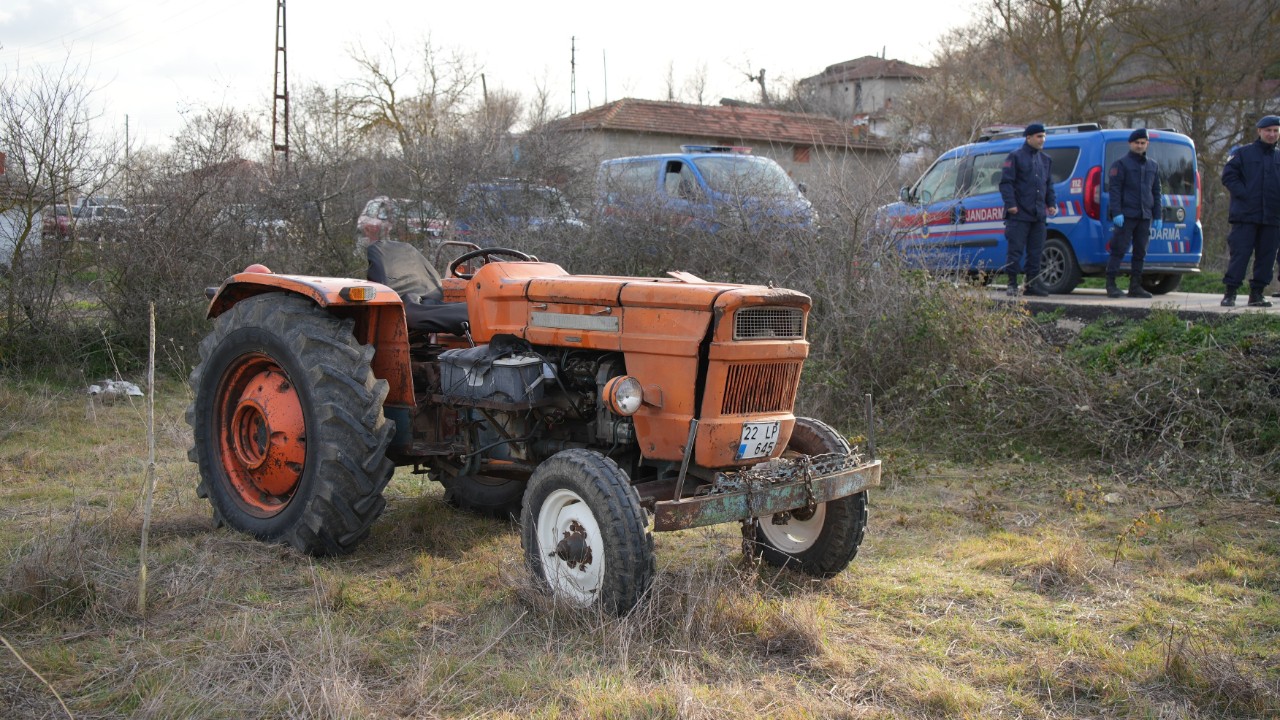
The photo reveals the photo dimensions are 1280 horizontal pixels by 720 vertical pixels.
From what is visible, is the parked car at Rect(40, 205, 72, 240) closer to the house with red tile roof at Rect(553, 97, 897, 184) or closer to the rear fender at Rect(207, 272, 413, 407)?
the rear fender at Rect(207, 272, 413, 407)

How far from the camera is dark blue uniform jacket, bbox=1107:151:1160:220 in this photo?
10094 millimetres

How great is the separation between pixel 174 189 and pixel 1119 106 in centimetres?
1841

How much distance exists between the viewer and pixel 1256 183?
9.19 m

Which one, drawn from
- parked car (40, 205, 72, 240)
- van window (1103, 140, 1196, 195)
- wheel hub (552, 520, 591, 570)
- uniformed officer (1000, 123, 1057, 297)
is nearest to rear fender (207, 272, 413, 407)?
wheel hub (552, 520, 591, 570)

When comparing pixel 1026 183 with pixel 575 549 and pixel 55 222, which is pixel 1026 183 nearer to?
pixel 575 549

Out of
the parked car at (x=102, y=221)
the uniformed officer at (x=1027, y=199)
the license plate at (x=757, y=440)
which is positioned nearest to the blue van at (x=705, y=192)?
the uniformed officer at (x=1027, y=199)

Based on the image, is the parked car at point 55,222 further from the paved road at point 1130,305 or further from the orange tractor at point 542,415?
the paved road at point 1130,305

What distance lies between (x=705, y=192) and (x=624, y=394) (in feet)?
21.6

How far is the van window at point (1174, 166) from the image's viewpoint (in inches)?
433

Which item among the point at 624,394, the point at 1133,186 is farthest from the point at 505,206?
the point at 624,394

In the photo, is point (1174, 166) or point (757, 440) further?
point (1174, 166)

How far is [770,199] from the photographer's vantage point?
32.3ft

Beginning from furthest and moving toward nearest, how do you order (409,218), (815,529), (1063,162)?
(409,218) < (1063,162) < (815,529)

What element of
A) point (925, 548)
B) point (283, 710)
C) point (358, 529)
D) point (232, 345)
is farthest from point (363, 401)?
point (925, 548)
